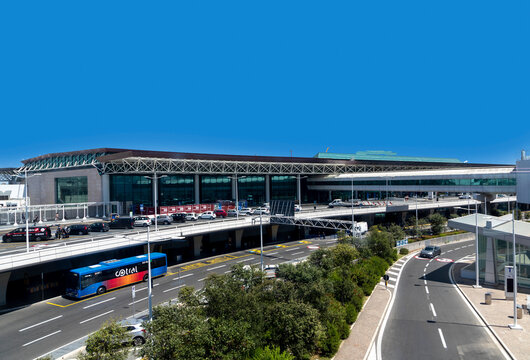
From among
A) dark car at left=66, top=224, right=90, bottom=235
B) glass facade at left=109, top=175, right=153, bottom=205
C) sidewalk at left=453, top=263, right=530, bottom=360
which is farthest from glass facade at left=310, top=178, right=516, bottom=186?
dark car at left=66, top=224, right=90, bottom=235

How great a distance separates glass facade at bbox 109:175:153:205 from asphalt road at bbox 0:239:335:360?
33051mm

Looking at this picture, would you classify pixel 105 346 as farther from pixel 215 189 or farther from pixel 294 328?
pixel 215 189

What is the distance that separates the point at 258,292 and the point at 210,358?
771 centimetres

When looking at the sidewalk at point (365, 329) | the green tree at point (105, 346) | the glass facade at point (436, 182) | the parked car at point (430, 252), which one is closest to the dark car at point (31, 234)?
the green tree at point (105, 346)

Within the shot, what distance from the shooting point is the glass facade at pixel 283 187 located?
94481mm

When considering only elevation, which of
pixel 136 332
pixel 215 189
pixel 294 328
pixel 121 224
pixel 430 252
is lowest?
pixel 430 252

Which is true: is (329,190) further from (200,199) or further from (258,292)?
(258,292)

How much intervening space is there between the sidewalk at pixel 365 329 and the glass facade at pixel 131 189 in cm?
5584

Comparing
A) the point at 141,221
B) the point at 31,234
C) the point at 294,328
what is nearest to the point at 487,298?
the point at 294,328

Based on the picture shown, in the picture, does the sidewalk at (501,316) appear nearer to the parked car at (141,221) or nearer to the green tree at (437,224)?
the green tree at (437,224)

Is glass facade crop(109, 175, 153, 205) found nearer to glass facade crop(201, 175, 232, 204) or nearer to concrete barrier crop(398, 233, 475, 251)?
glass facade crop(201, 175, 232, 204)

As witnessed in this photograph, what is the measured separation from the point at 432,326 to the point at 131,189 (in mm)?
62548

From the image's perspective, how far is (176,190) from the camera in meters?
77.1

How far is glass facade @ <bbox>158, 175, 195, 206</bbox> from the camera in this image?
244 feet
